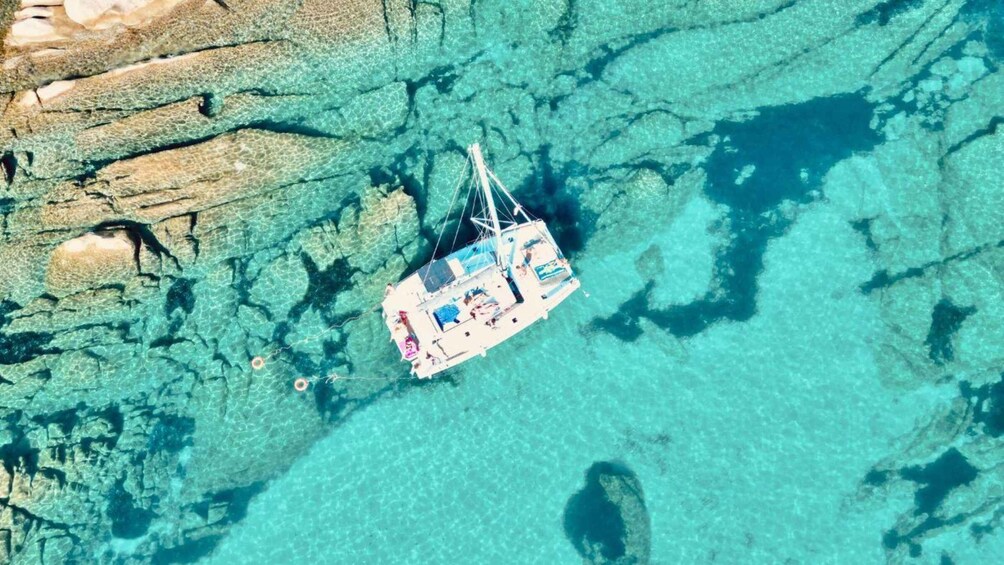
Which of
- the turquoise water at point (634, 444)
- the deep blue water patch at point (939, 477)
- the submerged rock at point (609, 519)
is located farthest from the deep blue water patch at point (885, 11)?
the submerged rock at point (609, 519)

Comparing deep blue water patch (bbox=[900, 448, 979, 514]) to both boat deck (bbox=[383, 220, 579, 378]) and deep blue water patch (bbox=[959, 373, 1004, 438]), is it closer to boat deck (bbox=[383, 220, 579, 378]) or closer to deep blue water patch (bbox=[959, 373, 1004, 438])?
deep blue water patch (bbox=[959, 373, 1004, 438])

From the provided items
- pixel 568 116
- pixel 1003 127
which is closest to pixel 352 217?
pixel 568 116

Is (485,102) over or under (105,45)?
under

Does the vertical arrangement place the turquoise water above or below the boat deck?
below

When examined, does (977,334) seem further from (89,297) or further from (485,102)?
(89,297)

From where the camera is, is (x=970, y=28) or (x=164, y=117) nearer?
(x=164, y=117)

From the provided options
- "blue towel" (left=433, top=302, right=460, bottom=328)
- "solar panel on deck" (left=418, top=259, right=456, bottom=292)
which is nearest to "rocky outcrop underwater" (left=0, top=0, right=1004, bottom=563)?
"solar panel on deck" (left=418, top=259, right=456, bottom=292)
